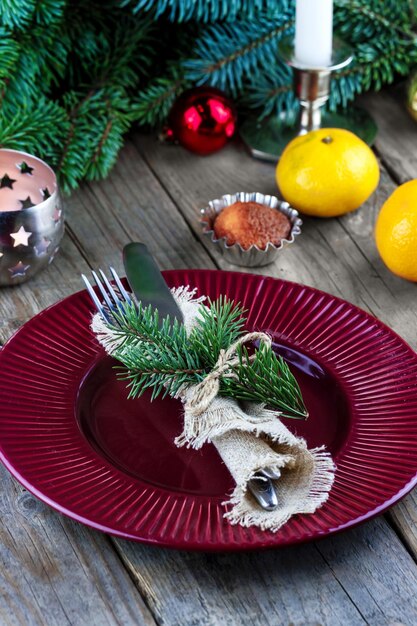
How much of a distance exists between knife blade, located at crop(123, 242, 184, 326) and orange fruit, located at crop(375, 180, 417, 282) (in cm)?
27

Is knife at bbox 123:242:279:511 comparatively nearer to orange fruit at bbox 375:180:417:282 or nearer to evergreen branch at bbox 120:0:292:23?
orange fruit at bbox 375:180:417:282

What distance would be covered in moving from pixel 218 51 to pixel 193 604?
33.5 inches

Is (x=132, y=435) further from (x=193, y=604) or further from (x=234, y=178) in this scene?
(x=234, y=178)

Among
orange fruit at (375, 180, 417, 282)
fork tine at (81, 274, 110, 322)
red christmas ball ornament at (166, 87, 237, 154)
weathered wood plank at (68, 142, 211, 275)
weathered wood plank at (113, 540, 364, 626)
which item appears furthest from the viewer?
red christmas ball ornament at (166, 87, 237, 154)

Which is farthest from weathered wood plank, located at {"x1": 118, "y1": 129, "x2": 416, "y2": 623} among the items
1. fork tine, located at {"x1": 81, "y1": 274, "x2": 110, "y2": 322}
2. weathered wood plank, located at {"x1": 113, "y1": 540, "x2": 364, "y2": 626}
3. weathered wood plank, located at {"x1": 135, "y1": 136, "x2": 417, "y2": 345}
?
weathered wood plank, located at {"x1": 113, "y1": 540, "x2": 364, "y2": 626}

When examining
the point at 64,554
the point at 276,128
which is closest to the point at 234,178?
the point at 276,128

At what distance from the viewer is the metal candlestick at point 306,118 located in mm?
1215

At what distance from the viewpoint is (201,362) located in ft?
2.73

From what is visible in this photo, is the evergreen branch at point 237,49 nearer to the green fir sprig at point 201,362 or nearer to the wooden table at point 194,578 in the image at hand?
the green fir sprig at point 201,362

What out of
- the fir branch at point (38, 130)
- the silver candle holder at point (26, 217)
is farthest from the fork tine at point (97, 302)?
the fir branch at point (38, 130)

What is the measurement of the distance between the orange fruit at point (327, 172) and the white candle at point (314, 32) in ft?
0.41

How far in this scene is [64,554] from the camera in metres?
0.77

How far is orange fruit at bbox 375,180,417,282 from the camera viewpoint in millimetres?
1022

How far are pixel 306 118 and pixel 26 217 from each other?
47cm
